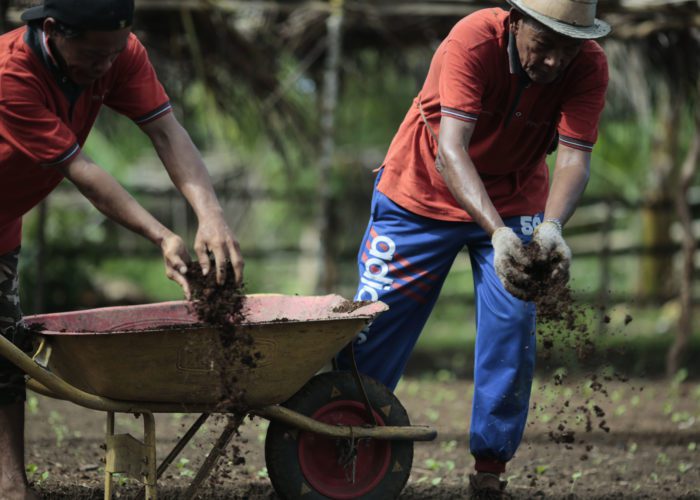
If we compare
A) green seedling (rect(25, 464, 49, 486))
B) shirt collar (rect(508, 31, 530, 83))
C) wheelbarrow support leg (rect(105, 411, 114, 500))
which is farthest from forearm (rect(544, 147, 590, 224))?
green seedling (rect(25, 464, 49, 486))

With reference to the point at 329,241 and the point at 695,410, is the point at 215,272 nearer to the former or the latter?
the point at 695,410

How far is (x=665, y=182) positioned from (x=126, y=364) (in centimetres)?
982

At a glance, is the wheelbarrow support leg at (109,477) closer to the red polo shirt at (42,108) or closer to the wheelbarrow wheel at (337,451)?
the wheelbarrow wheel at (337,451)

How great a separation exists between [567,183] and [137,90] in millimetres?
1623

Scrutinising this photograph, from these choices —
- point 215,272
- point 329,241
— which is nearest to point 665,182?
point 329,241

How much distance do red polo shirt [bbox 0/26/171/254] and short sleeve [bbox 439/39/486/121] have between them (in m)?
1.02

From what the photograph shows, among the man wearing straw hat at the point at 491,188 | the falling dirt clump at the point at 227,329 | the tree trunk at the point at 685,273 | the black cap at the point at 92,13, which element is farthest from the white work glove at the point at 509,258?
the tree trunk at the point at 685,273

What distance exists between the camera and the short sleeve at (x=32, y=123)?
3314 millimetres

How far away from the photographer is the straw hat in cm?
364

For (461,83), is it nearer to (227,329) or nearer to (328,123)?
(227,329)

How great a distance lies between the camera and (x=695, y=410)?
23.8ft

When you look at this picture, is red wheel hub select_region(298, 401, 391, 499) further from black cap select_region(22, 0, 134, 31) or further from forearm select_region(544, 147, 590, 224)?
black cap select_region(22, 0, 134, 31)

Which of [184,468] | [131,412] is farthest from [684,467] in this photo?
[131,412]

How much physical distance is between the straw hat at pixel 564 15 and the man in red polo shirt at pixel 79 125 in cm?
129
